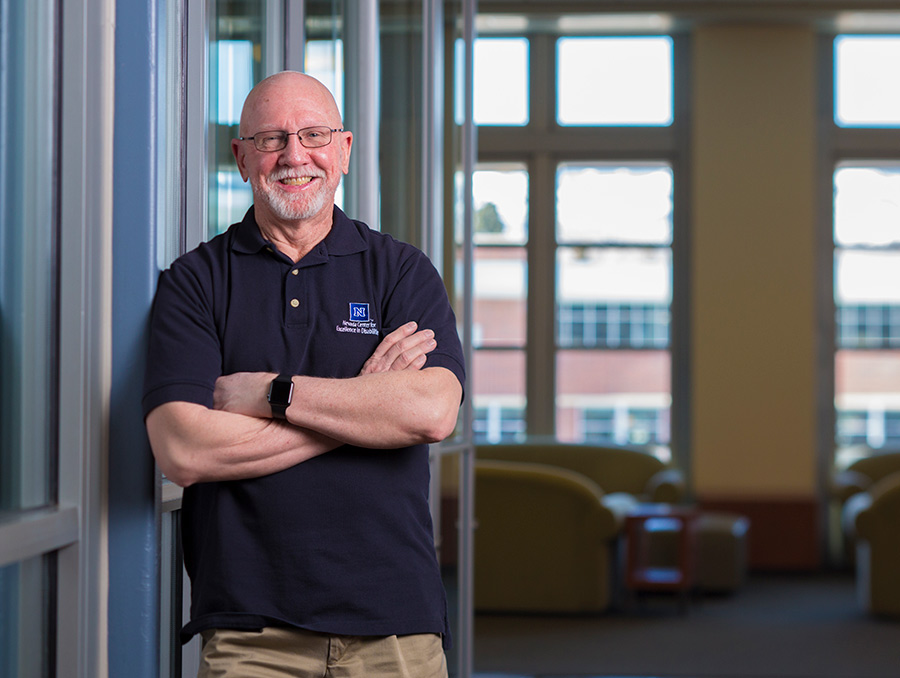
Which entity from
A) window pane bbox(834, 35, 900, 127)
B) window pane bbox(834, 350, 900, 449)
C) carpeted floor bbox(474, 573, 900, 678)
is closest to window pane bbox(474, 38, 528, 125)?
window pane bbox(834, 35, 900, 127)

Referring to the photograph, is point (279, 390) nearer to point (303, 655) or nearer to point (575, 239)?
point (303, 655)

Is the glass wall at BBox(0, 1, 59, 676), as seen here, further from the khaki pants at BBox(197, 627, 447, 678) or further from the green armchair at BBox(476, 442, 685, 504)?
the green armchair at BBox(476, 442, 685, 504)

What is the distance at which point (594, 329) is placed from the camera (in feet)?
24.1

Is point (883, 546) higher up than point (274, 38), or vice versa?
point (274, 38)

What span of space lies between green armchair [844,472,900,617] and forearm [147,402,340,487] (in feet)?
14.7

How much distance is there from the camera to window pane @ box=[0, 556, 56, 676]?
54.5 inches

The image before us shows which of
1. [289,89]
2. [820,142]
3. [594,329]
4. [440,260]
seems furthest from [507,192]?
[289,89]

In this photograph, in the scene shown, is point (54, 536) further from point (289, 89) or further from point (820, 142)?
point (820, 142)

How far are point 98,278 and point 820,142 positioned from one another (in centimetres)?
660

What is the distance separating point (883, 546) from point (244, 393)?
4592 millimetres

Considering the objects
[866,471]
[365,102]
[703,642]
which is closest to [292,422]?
[365,102]

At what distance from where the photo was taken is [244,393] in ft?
4.61

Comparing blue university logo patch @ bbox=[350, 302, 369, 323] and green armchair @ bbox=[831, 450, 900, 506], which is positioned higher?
blue university logo patch @ bbox=[350, 302, 369, 323]

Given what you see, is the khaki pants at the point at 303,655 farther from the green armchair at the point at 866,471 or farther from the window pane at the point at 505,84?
the window pane at the point at 505,84
